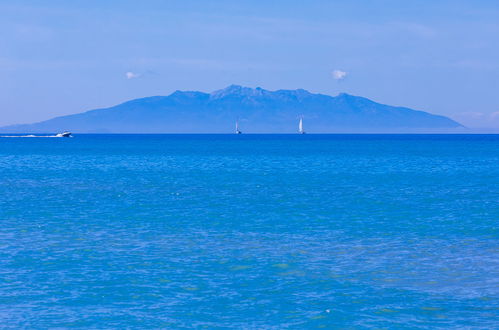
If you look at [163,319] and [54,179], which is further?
[54,179]

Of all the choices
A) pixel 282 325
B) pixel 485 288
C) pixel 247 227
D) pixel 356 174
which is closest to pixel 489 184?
pixel 356 174

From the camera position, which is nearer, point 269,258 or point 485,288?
point 485,288

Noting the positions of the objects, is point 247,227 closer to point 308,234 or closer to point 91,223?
point 308,234

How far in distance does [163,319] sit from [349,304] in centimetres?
569

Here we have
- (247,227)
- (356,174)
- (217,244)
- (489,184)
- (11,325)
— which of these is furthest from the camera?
(356,174)

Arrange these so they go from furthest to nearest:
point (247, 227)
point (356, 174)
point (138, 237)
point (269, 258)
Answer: point (356, 174) < point (247, 227) < point (138, 237) < point (269, 258)

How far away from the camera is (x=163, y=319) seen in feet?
65.5

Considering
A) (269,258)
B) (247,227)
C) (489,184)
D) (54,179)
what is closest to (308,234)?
(247,227)

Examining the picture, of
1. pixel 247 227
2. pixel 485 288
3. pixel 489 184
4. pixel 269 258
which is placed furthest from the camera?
pixel 489 184

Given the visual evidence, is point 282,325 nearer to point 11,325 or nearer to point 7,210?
point 11,325

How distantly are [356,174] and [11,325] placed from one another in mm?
67737

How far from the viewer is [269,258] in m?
27.8

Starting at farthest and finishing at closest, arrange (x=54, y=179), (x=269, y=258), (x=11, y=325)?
(x=54, y=179), (x=269, y=258), (x=11, y=325)

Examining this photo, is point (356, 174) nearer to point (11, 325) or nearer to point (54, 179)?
point (54, 179)
